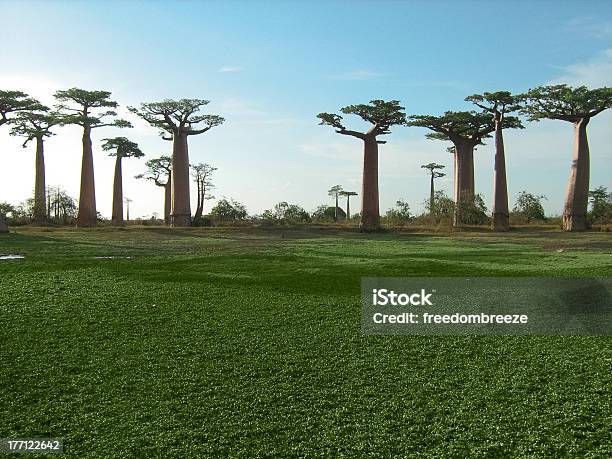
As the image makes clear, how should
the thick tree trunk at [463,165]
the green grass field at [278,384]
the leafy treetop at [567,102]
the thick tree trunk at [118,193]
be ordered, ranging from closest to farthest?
the green grass field at [278,384]
the leafy treetop at [567,102]
the thick tree trunk at [463,165]
the thick tree trunk at [118,193]

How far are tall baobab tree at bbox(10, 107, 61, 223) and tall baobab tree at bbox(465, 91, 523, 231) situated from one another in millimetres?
21546

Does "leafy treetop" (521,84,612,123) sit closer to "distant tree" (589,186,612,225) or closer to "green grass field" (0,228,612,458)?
"distant tree" (589,186,612,225)

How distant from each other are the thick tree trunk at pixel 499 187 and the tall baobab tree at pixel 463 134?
0.93 meters

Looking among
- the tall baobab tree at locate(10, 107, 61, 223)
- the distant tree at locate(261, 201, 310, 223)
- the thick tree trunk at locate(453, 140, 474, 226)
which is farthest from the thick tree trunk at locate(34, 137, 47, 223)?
Answer: the thick tree trunk at locate(453, 140, 474, 226)

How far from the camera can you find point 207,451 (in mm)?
2531

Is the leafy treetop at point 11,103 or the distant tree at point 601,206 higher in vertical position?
the leafy treetop at point 11,103

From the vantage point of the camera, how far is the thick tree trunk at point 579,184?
23.1 metres

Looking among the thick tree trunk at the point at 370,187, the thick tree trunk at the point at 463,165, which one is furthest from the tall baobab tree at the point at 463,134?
the thick tree trunk at the point at 370,187

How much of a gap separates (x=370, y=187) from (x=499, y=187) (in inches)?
237

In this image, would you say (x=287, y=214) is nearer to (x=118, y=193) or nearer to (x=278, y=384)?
(x=118, y=193)

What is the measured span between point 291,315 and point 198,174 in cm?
3227

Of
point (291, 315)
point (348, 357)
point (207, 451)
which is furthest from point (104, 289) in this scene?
point (207, 451)

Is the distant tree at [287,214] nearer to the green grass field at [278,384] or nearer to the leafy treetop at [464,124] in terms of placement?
the leafy treetop at [464,124]

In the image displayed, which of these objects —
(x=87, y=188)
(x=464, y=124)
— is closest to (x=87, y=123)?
(x=87, y=188)
